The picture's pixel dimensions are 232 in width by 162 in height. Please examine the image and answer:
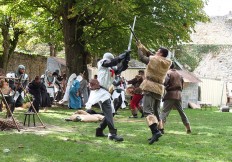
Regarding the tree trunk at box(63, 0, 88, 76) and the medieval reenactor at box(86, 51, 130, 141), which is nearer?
the medieval reenactor at box(86, 51, 130, 141)

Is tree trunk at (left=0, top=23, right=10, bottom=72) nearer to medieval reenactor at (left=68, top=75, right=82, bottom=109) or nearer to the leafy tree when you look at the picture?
the leafy tree

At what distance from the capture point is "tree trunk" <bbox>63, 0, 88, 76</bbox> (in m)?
22.2

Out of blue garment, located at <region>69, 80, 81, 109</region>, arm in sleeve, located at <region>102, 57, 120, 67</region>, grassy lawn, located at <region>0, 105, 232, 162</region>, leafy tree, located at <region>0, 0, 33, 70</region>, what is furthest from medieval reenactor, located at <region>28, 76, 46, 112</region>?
leafy tree, located at <region>0, 0, 33, 70</region>

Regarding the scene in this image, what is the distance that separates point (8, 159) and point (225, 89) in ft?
104

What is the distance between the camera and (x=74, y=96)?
20.9 meters

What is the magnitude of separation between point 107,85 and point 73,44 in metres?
13.0

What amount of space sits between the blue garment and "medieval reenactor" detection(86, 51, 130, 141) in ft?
36.5

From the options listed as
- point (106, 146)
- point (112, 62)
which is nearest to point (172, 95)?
point (112, 62)

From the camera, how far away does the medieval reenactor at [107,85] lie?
927cm

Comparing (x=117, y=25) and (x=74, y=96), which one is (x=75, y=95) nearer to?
(x=74, y=96)

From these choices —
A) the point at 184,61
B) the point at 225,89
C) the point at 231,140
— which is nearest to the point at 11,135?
the point at 231,140

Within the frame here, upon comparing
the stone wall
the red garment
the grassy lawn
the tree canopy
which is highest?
the tree canopy

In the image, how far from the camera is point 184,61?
44.7 meters

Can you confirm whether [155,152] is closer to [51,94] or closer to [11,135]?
[11,135]
